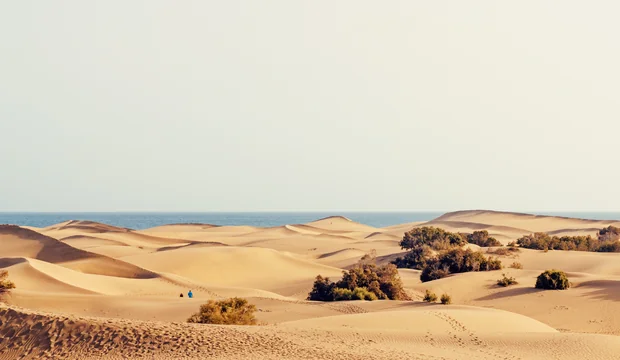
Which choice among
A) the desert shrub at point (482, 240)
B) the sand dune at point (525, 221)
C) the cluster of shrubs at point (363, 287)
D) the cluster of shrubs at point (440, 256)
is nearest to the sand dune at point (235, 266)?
the cluster of shrubs at point (440, 256)

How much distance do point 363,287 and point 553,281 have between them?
6.48 meters

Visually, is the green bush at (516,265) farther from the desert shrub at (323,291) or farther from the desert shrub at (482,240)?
the desert shrub at (323,291)

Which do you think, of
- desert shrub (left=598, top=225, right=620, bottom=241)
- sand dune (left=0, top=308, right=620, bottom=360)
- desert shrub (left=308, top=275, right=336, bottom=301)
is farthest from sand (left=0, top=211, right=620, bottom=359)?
desert shrub (left=598, top=225, right=620, bottom=241)

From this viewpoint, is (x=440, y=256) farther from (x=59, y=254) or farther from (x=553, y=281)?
(x=59, y=254)

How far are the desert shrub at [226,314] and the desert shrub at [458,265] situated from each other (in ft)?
45.7

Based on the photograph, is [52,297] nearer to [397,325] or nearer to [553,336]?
[397,325]

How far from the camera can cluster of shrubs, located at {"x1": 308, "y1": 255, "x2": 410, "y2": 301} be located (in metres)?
23.6

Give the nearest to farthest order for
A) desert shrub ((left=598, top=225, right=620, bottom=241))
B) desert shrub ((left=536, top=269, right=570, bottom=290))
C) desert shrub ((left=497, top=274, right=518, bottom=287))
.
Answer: desert shrub ((left=536, top=269, right=570, bottom=290)), desert shrub ((left=497, top=274, right=518, bottom=287)), desert shrub ((left=598, top=225, right=620, bottom=241))

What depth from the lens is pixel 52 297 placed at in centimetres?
2191

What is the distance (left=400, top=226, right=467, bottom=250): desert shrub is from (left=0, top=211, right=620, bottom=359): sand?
1760mm

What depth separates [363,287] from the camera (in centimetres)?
2425

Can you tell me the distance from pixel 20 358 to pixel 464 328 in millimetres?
9034

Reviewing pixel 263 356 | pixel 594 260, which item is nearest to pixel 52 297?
pixel 263 356

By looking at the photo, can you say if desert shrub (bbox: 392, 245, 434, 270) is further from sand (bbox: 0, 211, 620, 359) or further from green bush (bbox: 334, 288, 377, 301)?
green bush (bbox: 334, 288, 377, 301)
